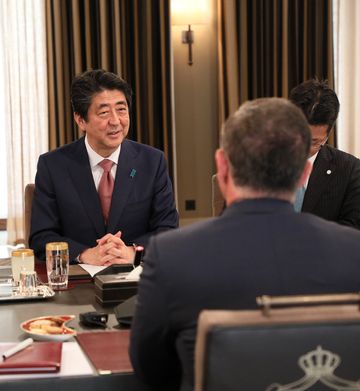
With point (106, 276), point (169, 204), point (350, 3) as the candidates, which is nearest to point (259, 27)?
point (350, 3)

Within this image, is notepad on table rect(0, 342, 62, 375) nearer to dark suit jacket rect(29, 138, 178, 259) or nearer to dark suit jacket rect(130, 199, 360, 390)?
dark suit jacket rect(130, 199, 360, 390)

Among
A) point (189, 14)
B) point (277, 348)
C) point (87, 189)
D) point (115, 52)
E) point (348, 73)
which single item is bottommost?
point (277, 348)

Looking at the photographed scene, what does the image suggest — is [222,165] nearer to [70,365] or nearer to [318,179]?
[70,365]

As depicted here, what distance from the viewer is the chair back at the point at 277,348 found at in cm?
120

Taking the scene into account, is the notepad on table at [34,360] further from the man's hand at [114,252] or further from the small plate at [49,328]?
the man's hand at [114,252]

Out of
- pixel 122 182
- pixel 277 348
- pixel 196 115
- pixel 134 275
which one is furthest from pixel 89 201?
pixel 196 115

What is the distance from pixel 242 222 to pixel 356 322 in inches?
11.4

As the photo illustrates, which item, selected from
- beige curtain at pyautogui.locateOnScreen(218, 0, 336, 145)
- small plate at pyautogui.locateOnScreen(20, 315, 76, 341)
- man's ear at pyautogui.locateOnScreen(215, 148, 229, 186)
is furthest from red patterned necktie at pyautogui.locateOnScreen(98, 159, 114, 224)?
beige curtain at pyautogui.locateOnScreen(218, 0, 336, 145)

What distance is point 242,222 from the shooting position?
137cm

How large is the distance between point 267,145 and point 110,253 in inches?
54.2

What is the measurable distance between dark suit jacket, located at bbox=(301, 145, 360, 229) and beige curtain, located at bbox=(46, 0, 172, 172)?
2.93 m

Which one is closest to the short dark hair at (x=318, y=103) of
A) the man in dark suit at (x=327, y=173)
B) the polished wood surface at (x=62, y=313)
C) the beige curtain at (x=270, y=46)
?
the man in dark suit at (x=327, y=173)

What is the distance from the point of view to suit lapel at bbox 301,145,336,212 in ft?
9.73

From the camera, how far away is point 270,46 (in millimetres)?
5848
